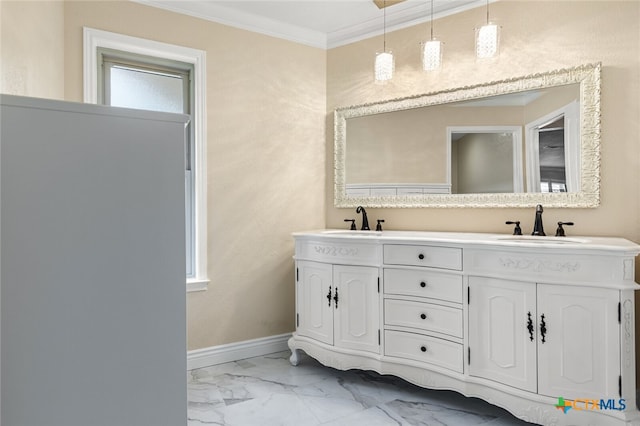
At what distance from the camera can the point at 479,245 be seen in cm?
227

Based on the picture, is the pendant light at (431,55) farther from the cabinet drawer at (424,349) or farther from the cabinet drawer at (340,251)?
the cabinet drawer at (424,349)

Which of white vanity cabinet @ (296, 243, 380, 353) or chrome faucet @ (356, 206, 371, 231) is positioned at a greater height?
chrome faucet @ (356, 206, 371, 231)

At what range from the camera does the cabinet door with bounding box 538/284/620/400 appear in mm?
1920

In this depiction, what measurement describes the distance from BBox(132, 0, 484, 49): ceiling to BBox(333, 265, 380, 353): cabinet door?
1.75 m

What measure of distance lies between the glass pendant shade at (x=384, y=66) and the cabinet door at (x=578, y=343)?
1722 mm

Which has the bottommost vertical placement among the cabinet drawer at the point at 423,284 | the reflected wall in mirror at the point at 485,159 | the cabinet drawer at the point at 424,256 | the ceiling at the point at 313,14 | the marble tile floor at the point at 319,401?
the marble tile floor at the point at 319,401

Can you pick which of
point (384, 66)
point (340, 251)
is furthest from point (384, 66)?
point (340, 251)

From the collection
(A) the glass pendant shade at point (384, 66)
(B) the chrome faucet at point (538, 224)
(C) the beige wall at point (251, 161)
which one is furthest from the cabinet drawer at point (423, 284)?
(A) the glass pendant shade at point (384, 66)

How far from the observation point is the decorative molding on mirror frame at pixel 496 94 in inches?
94.7

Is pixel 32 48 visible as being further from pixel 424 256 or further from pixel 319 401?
pixel 319 401

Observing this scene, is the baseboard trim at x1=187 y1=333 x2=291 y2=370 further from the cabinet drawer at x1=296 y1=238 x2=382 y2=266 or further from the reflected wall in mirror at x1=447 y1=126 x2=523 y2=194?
the reflected wall in mirror at x1=447 y1=126 x2=523 y2=194

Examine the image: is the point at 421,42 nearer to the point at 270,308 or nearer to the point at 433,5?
the point at 433,5

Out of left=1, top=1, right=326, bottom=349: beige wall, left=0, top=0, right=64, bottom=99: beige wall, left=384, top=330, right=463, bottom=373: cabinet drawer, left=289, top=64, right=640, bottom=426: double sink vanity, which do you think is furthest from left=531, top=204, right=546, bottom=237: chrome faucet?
left=0, top=0, right=64, bottom=99: beige wall

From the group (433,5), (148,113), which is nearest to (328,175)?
(433,5)
